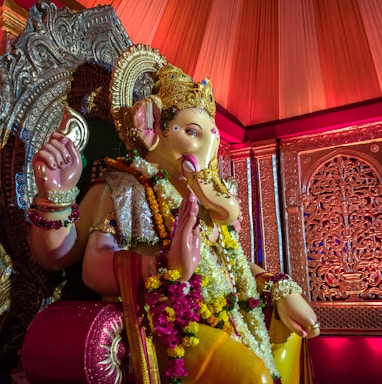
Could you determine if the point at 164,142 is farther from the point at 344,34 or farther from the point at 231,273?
the point at 344,34

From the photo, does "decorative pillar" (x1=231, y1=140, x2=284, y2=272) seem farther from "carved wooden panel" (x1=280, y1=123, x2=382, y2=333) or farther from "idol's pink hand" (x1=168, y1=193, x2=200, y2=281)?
"idol's pink hand" (x1=168, y1=193, x2=200, y2=281)

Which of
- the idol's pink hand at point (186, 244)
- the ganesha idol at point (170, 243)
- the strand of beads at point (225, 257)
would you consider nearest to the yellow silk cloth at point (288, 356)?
the ganesha idol at point (170, 243)

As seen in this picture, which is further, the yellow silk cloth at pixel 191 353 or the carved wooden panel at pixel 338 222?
the carved wooden panel at pixel 338 222

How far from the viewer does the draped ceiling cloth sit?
2227 millimetres

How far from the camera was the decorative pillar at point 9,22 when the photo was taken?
130cm

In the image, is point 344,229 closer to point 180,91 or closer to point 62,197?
point 180,91

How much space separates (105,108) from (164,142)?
0.35m

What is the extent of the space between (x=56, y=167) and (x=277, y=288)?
78 centimetres

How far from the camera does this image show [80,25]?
4.80 feet

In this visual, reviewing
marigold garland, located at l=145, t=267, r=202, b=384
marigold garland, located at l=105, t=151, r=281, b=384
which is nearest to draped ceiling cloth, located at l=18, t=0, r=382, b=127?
marigold garland, located at l=105, t=151, r=281, b=384

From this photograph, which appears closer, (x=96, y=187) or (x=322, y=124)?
(x=96, y=187)

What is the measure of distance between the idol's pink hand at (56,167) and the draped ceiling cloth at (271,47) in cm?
119

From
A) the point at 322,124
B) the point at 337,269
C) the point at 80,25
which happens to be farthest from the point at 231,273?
the point at 322,124

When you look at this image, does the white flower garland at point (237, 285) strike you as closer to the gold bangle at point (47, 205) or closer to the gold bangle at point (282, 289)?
the gold bangle at point (282, 289)
